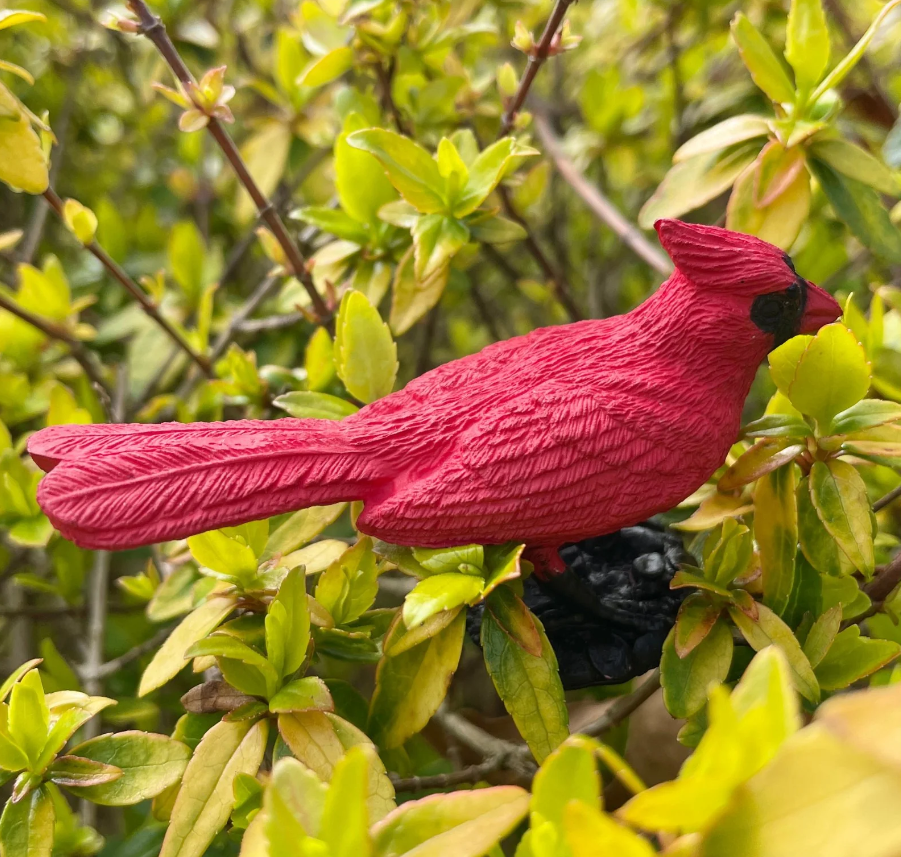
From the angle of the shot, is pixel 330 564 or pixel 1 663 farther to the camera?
pixel 1 663

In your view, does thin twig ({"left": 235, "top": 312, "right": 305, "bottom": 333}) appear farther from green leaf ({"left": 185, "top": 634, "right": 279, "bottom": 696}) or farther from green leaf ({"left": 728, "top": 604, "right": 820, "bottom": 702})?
green leaf ({"left": 728, "top": 604, "right": 820, "bottom": 702})

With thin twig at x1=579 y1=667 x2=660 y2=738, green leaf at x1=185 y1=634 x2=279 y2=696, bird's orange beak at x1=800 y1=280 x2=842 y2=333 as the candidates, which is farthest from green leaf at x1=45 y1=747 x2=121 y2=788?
bird's orange beak at x1=800 y1=280 x2=842 y2=333

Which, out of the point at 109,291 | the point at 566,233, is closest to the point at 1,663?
the point at 109,291

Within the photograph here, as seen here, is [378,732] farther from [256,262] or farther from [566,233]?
[566,233]

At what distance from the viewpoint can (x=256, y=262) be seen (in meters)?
1.46

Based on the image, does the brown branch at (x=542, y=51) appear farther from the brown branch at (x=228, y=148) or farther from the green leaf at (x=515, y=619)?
the green leaf at (x=515, y=619)

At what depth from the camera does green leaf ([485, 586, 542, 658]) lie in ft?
1.67

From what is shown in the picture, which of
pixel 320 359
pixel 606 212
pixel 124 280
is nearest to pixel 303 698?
pixel 320 359

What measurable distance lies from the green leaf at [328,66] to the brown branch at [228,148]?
13 centimetres

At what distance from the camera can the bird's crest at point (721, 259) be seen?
507 mm

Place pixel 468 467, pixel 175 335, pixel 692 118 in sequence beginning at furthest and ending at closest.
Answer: pixel 692 118, pixel 175 335, pixel 468 467

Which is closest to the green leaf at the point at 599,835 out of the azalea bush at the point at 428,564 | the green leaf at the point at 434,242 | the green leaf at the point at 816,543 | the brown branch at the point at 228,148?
the azalea bush at the point at 428,564

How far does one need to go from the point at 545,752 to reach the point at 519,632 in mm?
78

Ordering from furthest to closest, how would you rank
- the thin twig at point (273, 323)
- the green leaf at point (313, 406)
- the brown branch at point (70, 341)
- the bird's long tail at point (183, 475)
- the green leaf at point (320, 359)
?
the thin twig at point (273, 323) → the brown branch at point (70, 341) → the green leaf at point (320, 359) → the green leaf at point (313, 406) → the bird's long tail at point (183, 475)
